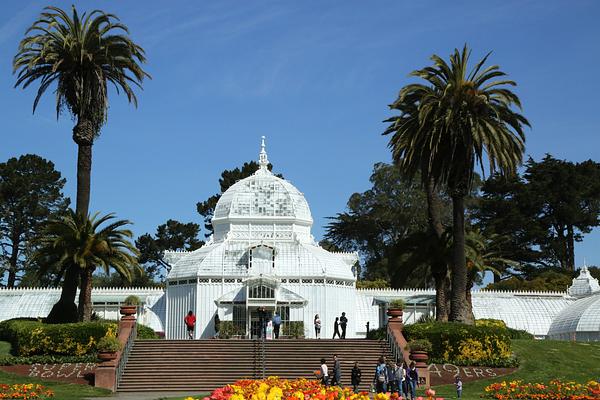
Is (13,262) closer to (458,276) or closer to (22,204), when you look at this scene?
(22,204)

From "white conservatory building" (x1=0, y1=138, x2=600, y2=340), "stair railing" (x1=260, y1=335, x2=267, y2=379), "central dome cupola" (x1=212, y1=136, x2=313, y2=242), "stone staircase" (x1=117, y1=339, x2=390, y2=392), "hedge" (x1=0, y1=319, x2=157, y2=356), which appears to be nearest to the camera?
"stone staircase" (x1=117, y1=339, x2=390, y2=392)

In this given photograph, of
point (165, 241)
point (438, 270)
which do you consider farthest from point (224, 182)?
point (438, 270)

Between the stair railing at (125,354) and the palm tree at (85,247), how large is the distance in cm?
247

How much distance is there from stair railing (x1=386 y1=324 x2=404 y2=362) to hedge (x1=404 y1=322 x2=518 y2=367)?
719 mm

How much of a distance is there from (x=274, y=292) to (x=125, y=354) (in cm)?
1691

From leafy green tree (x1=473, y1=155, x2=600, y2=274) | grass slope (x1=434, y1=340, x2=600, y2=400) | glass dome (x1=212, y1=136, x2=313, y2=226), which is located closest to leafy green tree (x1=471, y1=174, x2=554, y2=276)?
leafy green tree (x1=473, y1=155, x2=600, y2=274)

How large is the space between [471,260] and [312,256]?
11.8m

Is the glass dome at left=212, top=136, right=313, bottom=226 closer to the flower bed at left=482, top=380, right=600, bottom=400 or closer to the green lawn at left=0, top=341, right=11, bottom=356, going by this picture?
the green lawn at left=0, top=341, right=11, bottom=356

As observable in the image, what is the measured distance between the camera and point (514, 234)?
305ft

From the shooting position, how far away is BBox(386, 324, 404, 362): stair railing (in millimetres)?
37188

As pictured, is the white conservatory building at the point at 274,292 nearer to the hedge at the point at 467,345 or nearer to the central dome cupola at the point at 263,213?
the central dome cupola at the point at 263,213

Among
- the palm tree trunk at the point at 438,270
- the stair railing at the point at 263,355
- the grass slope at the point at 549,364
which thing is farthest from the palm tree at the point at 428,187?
the stair railing at the point at 263,355

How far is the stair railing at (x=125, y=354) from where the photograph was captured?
114ft

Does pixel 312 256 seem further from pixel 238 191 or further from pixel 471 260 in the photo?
pixel 471 260
